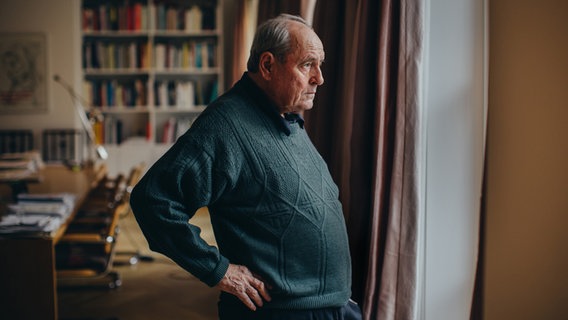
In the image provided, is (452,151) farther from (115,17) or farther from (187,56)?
(115,17)

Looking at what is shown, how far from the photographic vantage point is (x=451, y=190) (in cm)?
196

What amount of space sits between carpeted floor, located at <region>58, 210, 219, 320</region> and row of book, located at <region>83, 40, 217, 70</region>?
2662 millimetres

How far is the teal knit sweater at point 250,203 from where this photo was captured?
1.46 metres

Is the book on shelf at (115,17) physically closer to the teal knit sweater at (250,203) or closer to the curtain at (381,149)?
the curtain at (381,149)

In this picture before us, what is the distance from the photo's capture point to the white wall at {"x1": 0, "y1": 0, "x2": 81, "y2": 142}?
6234mm

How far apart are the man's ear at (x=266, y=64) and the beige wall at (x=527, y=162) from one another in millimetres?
738

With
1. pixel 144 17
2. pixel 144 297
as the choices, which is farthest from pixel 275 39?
pixel 144 17

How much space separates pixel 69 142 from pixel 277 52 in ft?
17.1

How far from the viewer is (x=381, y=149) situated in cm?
194

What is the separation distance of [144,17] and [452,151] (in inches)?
208

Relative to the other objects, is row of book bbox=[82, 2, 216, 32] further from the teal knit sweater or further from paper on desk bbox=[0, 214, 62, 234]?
the teal knit sweater

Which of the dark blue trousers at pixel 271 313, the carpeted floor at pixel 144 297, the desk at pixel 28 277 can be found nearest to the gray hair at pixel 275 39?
the dark blue trousers at pixel 271 313

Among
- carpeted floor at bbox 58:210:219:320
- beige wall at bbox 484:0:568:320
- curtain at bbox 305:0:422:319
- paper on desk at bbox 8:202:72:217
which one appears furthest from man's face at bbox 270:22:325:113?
carpeted floor at bbox 58:210:219:320

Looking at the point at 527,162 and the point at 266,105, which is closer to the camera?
the point at 266,105
